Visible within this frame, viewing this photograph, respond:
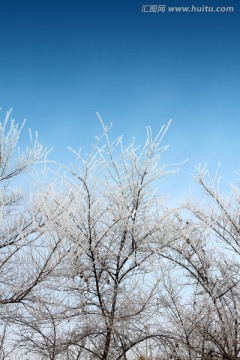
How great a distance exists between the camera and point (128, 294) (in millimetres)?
5320

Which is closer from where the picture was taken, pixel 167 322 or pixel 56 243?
pixel 56 243

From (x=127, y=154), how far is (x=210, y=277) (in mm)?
3081

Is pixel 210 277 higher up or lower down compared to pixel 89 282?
higher up

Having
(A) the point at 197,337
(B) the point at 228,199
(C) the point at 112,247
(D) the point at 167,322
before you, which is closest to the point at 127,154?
(C) the point at 112,247

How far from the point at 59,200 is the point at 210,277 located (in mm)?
3498

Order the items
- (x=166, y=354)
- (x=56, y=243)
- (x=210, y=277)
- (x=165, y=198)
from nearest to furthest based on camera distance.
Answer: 1. (x=56, y=243)
2. (x=165, y=198)
3. (x=210, y=277)
4. (x=166, y=354)

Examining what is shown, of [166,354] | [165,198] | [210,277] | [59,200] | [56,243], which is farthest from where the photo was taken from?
[166,354]

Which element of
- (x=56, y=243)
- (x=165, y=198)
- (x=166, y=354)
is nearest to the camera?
(x=56, y=243)

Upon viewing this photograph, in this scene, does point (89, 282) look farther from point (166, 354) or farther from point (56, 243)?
point (166, 354)

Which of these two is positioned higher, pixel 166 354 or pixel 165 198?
pixel 165 198

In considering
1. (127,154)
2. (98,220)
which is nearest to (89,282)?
(98,220)

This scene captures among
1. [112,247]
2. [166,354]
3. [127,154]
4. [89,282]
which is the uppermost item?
[127,154]

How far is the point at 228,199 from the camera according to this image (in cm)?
680

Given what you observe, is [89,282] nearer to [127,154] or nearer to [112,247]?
[112,247]
